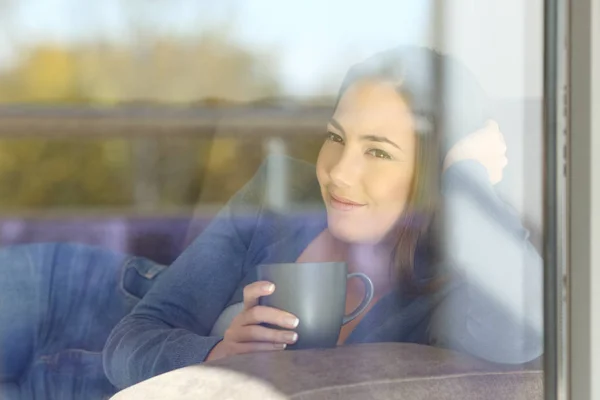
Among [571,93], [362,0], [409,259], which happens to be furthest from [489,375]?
[362,0]

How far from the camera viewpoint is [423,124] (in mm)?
1357

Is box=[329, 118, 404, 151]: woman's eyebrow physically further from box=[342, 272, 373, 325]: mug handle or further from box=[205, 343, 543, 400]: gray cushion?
box=[205, 343, 543, 400]: gray cushion

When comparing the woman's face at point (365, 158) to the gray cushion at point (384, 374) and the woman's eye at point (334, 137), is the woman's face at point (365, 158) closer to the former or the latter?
the woman's eye at point (334, 137)

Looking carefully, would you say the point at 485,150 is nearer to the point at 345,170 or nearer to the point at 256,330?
the point at 345,170

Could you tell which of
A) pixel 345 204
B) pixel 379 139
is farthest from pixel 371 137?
pixel 345 204

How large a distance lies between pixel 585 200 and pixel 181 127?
666 mm

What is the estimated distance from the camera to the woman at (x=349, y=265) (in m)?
1.33

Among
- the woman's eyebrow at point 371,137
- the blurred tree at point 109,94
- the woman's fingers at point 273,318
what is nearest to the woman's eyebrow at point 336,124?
the woman's eyebrow at point 371,137

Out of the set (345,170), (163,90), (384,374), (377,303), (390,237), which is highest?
(163,90)

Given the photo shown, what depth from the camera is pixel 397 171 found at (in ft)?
4.47

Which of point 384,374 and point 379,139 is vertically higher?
point 379,139

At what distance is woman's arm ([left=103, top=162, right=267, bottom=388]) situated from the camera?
4.33ft

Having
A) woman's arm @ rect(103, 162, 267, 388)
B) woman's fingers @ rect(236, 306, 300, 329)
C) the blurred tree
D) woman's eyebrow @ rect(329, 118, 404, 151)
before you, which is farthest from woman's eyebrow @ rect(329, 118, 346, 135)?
woman's fingers @ rect(236, 306, 300, 329)

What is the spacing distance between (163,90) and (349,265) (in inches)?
16.8
